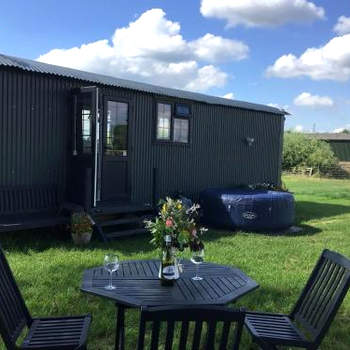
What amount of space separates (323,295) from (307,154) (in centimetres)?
2970

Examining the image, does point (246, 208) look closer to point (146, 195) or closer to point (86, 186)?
point (146, 195)

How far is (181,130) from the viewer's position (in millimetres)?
10969

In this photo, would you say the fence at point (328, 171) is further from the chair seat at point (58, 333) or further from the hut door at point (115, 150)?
the chair seat at point (58, 333)

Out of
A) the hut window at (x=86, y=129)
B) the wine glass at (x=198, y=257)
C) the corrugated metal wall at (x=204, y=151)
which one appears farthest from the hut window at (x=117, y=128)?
the wine glass at (x=198, y=257)

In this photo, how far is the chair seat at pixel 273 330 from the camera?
10.2 ft

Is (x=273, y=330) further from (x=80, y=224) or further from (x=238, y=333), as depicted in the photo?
(x=80, y=224)

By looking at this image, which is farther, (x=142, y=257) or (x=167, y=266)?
(x=142, y=257)

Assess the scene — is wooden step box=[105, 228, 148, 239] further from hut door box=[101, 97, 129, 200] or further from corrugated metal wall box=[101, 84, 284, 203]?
corrugated metal wall box=[101, 84, 284, 203]

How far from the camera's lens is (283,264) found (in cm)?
684

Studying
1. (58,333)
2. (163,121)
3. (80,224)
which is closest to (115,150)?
(163,121)

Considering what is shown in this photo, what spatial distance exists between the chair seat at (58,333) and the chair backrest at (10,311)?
8 cm

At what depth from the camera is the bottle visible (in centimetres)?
337

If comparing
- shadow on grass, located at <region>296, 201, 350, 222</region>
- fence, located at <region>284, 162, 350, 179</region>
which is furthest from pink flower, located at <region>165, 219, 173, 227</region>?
fence, located at <region>284, 162, 350, 179</region>

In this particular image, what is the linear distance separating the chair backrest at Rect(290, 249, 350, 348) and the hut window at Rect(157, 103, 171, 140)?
717cm
